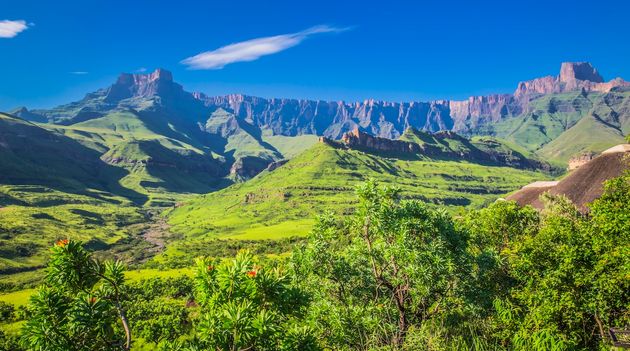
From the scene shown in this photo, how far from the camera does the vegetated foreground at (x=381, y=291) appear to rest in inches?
474

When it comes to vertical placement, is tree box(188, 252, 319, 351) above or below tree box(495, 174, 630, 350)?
above

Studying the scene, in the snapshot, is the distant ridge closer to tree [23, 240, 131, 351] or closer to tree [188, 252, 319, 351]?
tree [188, 252, 319, 351]

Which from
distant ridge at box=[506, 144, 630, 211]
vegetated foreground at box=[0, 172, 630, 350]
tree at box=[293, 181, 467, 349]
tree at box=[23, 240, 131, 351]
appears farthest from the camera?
distant ridge at box=[506, 144, 630, 211]

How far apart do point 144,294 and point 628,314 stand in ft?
338

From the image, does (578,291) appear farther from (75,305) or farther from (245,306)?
(75,305)

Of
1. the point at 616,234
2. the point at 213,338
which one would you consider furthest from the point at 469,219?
the point at 213,338

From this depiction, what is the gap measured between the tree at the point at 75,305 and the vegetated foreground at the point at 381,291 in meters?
0.04

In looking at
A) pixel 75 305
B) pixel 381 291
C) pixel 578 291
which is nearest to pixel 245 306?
pixel 75 305

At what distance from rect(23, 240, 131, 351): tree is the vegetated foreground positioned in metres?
0.04

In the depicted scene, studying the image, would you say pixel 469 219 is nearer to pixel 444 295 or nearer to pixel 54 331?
pixel 444 295

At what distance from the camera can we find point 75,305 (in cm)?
1178

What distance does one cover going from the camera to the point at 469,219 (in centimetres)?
6219

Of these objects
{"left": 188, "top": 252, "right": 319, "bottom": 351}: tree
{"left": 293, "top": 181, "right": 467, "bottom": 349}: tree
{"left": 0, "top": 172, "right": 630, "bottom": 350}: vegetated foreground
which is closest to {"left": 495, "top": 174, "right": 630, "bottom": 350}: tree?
{"left": 0, "top": 172, "right": 630, "bottom": 350}: vegetated foreground

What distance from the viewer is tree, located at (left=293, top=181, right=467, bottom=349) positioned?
21.1 metres
